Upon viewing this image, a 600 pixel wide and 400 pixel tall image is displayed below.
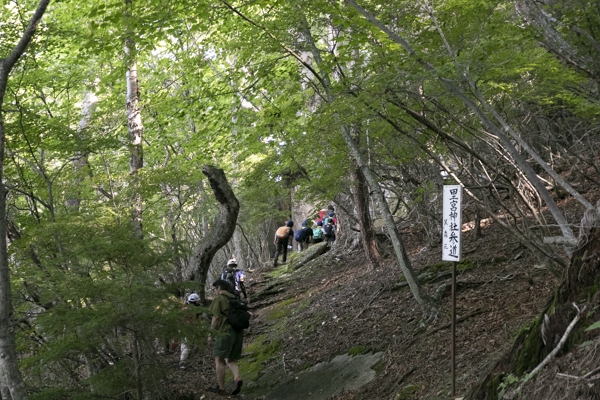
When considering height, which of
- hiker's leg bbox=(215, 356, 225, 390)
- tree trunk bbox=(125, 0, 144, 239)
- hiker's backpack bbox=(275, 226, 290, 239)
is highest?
tree trunk bbox=(125, 0, 144, 239)

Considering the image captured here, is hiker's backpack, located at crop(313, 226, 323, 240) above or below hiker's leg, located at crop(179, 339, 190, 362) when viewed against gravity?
above

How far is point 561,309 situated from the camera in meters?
3.74

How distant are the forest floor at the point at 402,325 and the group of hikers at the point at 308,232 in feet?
16.2

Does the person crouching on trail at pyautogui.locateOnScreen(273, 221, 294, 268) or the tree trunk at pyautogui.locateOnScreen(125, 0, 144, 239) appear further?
the person crouching on trail at pyautogui.locateOnScreen(273, 221, 294, 268)

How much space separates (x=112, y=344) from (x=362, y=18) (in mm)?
4965

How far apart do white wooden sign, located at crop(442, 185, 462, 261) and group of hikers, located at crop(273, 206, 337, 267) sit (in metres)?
12.8

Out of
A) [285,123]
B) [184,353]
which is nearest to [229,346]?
[184,353]

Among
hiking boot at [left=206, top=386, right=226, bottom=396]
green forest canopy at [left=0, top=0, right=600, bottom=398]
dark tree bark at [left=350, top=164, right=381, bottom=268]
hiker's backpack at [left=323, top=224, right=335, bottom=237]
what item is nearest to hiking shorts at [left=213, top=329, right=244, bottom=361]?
hiking boot at [left=206, top=386, right=226, bottom=396]

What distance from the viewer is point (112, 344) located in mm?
7047

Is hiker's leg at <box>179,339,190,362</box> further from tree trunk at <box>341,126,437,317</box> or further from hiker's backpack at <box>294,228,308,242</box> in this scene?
hiker's backpack at <box>294,228,308,242</box>

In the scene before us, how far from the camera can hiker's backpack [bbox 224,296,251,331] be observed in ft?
27.2

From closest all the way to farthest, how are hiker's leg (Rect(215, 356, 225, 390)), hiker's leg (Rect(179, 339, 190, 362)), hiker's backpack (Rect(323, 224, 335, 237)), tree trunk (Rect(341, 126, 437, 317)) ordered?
tree trunk (Rect(341, 126, 437, 317))
hiker's leg (Rect(215, 356, 225, 390))
hiker's leg (Rect(179, 339, 190, 362))
hiker's backpack (Rect(323, 224, 335, 237))

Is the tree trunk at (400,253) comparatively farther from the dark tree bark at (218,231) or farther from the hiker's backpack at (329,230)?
the hiker's backpack at (329,230)

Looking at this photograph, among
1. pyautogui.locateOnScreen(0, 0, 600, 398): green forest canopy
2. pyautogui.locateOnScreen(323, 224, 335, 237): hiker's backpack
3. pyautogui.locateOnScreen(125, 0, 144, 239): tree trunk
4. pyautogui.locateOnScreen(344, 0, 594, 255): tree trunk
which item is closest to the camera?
pyautogui.locateOnScreen(344, 0, 594, 255): tree trunk
